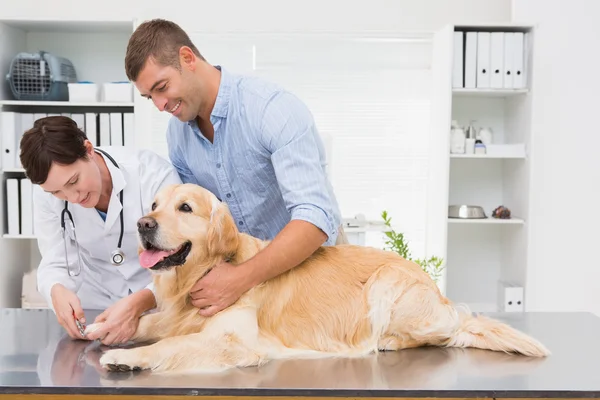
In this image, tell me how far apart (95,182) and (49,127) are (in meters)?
0.19

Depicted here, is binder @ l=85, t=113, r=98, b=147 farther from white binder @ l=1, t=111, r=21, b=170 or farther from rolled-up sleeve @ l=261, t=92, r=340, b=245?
rolled-up sleeve @ l=261, t=92, r=340, b=245

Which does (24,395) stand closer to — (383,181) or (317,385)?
(317,385)

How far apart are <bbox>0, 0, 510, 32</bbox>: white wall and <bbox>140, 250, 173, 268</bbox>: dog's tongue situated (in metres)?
3.56

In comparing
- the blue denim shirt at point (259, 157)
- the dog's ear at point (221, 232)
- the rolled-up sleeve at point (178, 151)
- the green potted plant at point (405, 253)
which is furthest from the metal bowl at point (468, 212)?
the dog's ear at point (221, 232)

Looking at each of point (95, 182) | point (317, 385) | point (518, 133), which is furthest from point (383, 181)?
point (317, 385)

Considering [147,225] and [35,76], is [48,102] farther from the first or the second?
[147,225]

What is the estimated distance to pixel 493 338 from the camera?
167 centimetres

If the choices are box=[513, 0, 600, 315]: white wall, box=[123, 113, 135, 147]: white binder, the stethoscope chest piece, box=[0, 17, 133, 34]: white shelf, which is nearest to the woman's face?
the stethoscope chest piece

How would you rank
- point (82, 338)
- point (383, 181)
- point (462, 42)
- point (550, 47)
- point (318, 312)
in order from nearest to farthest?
point (318, 312) < point (82, 338) < point (462, 42) < point (550, 47) < point (383, 181)

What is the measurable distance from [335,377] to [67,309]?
768 millimetres

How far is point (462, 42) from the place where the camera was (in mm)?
4406

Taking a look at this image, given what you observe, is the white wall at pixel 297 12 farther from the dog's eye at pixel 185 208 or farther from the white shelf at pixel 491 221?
the dog's eye at pixel 185 208

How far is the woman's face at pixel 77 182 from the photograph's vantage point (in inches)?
69.1

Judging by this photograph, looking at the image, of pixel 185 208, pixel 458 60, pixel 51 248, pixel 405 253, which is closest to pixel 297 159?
pixel 185 208
